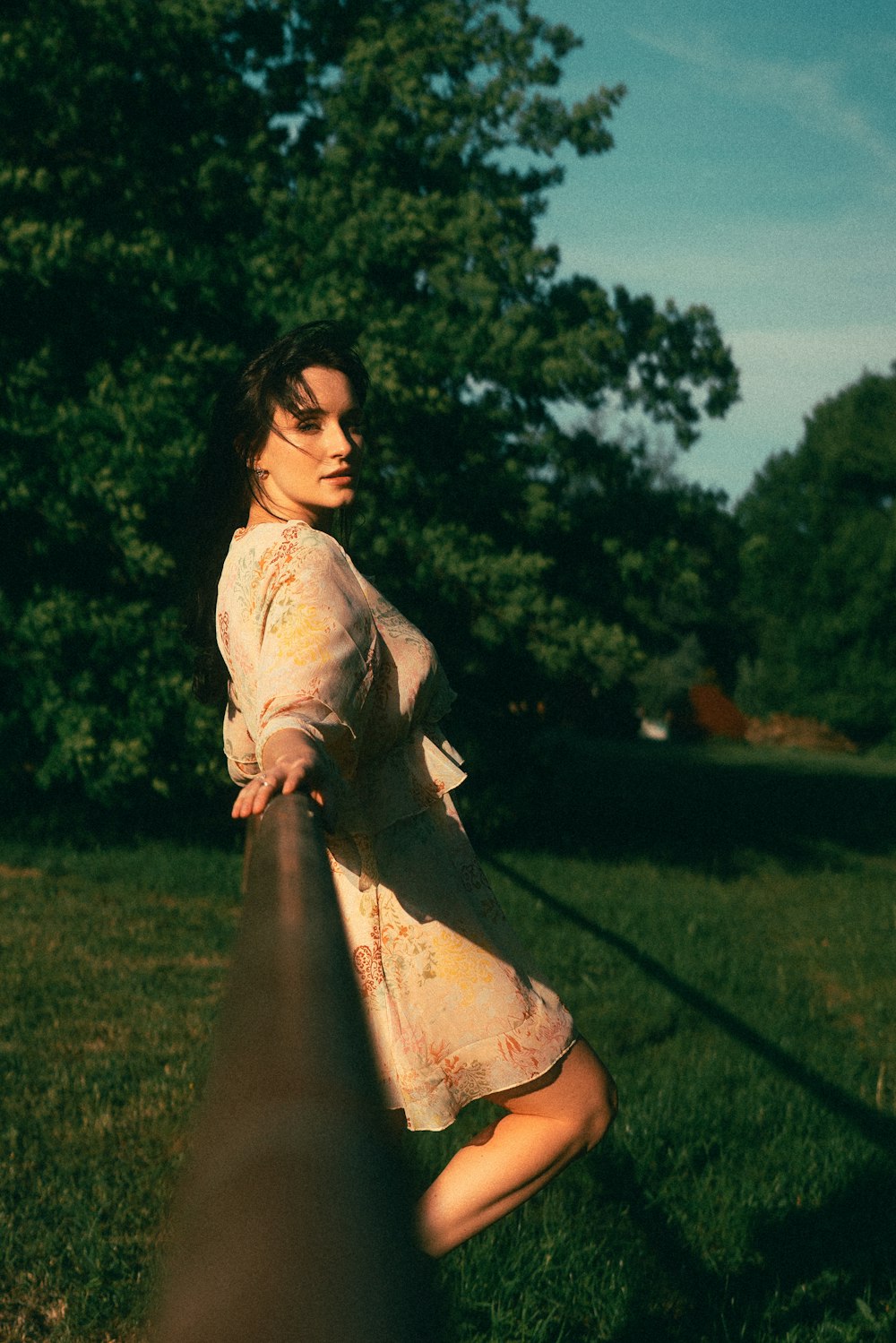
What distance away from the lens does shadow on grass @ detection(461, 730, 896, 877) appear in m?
12.4

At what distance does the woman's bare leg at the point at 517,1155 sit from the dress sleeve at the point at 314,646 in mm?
665

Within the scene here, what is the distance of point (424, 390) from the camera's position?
32.3 feet

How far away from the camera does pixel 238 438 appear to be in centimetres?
237

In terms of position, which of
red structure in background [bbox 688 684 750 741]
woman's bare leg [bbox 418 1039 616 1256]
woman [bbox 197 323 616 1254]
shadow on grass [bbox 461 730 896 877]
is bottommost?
red structure in background [bbox 688 684 750 741]

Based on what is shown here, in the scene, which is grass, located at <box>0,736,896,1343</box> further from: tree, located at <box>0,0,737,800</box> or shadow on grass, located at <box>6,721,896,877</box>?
tree, located at <box>0,0,737,800</box>

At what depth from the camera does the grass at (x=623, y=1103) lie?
3264mm

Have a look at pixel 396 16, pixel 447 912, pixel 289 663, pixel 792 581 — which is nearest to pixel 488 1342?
pixel 447 912

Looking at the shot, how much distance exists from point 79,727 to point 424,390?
360 cm

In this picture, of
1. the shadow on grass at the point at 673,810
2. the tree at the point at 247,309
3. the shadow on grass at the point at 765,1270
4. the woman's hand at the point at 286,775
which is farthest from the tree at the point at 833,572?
the woman's hand at the point at 286,775

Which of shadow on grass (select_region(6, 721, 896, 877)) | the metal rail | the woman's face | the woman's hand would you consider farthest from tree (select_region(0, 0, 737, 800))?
the metal rail

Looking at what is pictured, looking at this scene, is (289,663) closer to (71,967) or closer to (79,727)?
(71,967)

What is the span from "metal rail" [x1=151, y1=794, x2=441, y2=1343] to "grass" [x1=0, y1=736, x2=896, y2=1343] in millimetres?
98

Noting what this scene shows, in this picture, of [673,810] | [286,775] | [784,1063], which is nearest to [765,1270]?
[784,1063]

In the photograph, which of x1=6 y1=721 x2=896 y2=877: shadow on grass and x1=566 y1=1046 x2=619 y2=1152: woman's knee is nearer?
x1=566 y1=1046 x2=619 y2=1152: woman's knee
